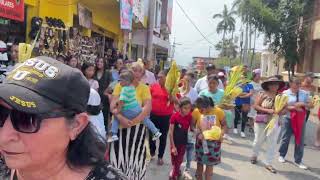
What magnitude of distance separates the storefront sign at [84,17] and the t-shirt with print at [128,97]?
839 cm

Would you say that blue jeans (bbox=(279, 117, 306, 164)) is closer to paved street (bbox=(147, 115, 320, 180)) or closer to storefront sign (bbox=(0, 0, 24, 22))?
paved street (bbox=(147, 115, 320, 180))

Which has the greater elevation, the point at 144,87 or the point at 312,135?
the point at 144,87

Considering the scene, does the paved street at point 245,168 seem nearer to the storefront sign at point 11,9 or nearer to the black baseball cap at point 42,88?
the storefront sign at point 11,9

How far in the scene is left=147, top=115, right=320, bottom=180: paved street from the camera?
253 inches

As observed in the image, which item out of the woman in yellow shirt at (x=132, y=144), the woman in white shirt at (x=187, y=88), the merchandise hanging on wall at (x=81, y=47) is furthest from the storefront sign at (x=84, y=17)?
the woman in yellow shirt at (x=132, y=144)

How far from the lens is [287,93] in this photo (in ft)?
24.7

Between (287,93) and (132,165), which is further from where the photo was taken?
(287,93)

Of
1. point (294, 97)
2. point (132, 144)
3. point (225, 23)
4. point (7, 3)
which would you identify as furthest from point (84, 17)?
point (225, 23)

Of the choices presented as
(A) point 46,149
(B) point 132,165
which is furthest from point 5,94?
(B) point 132,165

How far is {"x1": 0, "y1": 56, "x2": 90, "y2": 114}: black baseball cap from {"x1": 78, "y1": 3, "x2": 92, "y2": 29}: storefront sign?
11964mm

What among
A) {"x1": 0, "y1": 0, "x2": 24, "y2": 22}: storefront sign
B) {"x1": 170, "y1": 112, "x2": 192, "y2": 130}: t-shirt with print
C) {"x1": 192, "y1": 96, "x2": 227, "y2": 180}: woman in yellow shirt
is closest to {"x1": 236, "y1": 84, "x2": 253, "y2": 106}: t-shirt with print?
{"x1": 170, "y1": 112, "x2": 192, "y2": 130}: t-shirt with print

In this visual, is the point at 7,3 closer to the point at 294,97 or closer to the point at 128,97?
the point at 128,97

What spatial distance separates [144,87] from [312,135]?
725 cm

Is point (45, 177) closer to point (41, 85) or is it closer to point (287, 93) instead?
point (41, 85)
